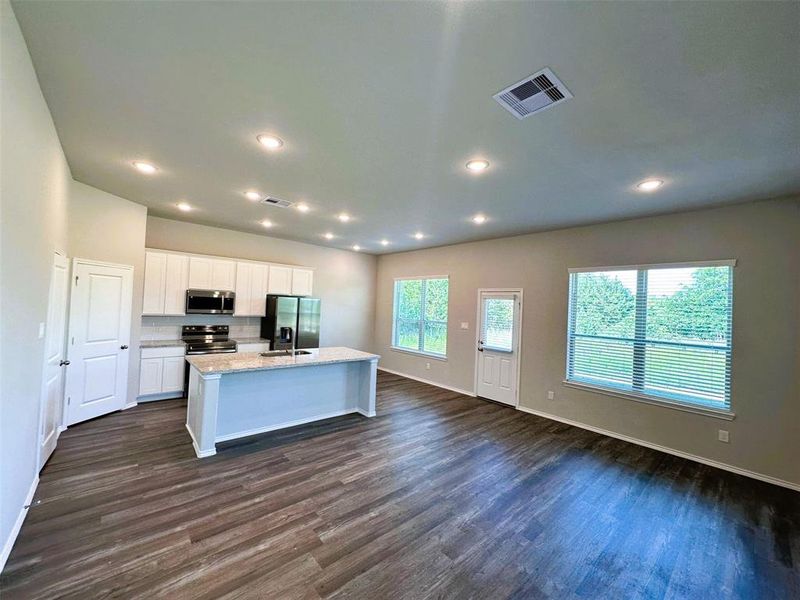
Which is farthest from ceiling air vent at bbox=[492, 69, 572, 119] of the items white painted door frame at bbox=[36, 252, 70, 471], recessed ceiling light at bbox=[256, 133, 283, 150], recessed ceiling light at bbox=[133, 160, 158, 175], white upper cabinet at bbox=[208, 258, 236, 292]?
white upper cabinet at bbox=[208, 258, 236, 292]

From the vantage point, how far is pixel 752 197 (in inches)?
131

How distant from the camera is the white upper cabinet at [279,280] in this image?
6148 millimetres

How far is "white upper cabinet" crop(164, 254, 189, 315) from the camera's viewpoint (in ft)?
16.6

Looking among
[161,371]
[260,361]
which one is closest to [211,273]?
[161,371]

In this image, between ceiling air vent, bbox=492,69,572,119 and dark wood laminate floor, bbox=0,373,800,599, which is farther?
dark wood laminate floor, bbox=0,373,800,599

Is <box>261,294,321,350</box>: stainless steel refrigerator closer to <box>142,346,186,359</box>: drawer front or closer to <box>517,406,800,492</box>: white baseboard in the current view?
<box>142,346,186,359</box>: drawer front

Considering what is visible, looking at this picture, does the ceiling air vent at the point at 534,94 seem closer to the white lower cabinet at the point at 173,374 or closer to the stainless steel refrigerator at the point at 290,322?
the stainless steel refrigerator at the point at 290,322

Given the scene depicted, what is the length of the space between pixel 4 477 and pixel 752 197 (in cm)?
648

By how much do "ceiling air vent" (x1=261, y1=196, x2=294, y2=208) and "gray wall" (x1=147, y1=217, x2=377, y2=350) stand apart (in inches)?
88.8

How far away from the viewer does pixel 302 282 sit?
661cm

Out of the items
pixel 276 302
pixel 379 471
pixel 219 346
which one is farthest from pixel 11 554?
pixel 276 302

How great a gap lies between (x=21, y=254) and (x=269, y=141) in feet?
5.67

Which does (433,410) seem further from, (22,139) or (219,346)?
(22,139)

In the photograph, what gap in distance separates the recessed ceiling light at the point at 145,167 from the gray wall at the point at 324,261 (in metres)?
2.37
